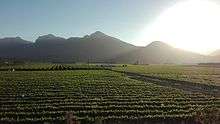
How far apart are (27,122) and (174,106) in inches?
468

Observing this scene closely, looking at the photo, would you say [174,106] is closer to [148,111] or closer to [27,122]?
[148,111]

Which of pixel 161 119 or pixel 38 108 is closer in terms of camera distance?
pixel 161 119

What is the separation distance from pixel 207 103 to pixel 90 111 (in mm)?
11622

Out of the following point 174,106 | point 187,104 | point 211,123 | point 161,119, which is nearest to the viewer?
point 211,123

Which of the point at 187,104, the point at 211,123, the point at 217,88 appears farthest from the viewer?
the point at 217,88

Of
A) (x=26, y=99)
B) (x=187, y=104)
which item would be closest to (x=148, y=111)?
(x=187, y=104)

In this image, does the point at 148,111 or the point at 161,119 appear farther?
the point at 148,111

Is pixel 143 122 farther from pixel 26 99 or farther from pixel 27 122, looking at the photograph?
pixel 26 99

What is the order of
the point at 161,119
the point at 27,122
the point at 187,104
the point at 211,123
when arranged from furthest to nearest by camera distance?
the point at 187,104
the point at 161,119
the point at 27,122
the point at 211,123

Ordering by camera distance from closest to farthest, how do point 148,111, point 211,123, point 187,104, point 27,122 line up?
1. point 211,123
2. point 27,122
3. point 148,111
4. point 187,104

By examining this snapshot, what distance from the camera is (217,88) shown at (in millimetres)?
57719

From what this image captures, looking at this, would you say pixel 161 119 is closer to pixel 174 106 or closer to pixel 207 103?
pixel 174 106

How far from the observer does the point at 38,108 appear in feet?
94.2

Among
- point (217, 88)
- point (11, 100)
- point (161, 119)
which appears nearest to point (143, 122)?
point (161, 119)
